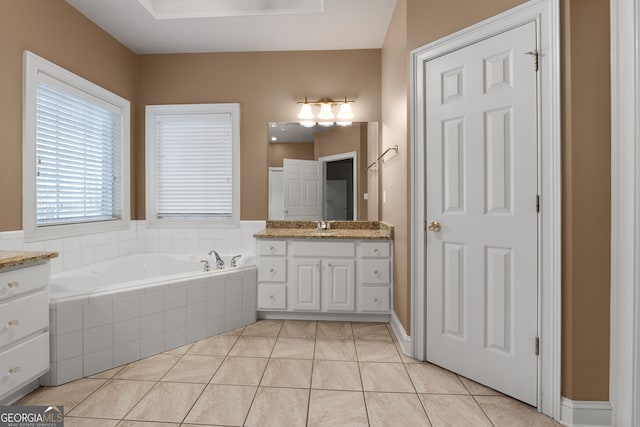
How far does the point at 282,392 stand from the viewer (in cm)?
188

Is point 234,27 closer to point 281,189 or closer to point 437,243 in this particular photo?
point 281,189

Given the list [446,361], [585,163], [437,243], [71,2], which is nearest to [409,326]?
[446,361]

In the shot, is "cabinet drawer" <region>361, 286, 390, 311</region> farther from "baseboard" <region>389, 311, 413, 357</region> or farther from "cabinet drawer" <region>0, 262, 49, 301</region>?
"cabinet drawer" <region>0, 262, 49, 301</region>

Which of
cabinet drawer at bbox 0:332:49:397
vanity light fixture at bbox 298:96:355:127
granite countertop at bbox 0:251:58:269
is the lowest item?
cabinet drawer at bbox 0:332:49:397

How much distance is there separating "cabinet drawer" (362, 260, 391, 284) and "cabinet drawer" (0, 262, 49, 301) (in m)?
2.23

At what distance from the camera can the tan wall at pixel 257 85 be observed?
346cm

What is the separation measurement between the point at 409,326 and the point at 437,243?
64cm

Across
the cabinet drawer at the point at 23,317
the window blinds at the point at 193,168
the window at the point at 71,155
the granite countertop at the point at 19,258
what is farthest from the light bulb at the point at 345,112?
the cabinet drawer at the point at 23,317

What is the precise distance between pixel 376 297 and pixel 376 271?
0.23 meters

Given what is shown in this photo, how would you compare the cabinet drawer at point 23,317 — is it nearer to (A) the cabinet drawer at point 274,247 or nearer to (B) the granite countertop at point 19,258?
(B) the granite countertop at point 19,258

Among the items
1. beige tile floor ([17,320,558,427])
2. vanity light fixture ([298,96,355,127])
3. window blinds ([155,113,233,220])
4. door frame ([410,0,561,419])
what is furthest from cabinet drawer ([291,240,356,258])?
door frame ([410,0,561,419])

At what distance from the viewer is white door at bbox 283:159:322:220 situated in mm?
3451

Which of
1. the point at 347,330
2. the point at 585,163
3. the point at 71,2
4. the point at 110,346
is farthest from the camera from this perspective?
the point at 347,330

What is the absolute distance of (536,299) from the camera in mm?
1712
